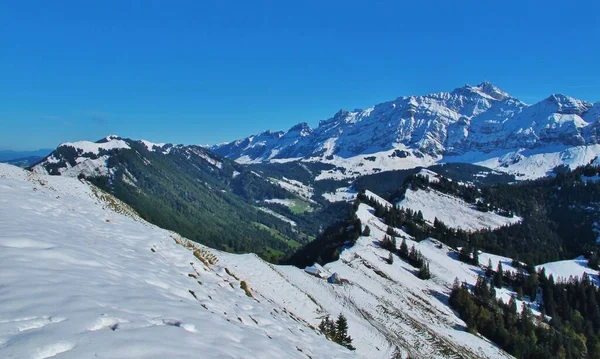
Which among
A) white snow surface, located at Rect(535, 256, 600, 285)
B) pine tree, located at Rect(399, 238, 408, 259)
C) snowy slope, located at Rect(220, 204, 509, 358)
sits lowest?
snowy slope, located at Rect(220, 204, 509, 358)

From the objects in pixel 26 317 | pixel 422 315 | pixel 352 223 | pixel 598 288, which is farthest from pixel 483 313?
pixel 26 317

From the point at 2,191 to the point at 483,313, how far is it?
8968 centimetres

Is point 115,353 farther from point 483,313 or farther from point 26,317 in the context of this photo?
point 483,313

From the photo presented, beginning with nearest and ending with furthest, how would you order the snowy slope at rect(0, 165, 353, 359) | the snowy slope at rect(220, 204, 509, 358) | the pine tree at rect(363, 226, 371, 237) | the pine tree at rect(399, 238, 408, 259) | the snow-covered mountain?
the snowy slope at rect(0, 165, 353, 359) < the snow-covered mountain < the snowy slope at rect(220, 204, 509, 358) < the pine tree at rect(399, 238, 408, 259) < the pine tree at rect(363, 226, 371, 237)

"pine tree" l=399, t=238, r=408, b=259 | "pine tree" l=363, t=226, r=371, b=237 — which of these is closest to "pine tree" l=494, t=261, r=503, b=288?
"pine tree" l=399, t=238, r=408, b=259

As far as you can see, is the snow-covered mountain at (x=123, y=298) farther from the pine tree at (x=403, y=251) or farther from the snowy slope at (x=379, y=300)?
the pine tree at (x=403, y=251)

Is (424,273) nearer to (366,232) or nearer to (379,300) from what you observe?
(366,232)

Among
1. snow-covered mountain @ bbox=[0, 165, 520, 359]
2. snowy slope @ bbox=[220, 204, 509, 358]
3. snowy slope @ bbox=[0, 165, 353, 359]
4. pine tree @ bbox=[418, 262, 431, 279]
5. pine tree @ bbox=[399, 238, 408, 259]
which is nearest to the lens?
snowy slope @ bbox=[0, 165, 353, 359]

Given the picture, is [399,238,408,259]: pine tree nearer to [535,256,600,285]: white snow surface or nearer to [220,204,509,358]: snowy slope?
[220,204,509,358]: snowy slope

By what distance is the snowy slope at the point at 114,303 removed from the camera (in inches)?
335

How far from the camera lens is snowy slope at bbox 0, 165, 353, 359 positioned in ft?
27.9

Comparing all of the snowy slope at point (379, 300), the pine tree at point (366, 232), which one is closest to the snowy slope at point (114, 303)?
the snowy slope at point (379, 300)

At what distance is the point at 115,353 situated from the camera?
8.07m

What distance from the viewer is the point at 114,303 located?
38.6 ft
